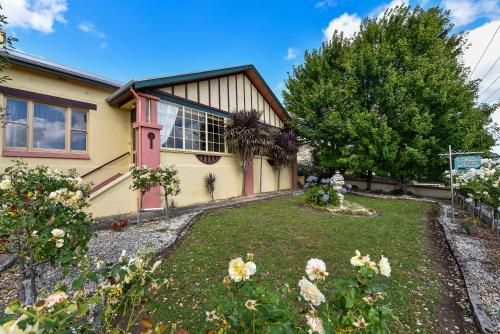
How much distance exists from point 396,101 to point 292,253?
31.9 feet

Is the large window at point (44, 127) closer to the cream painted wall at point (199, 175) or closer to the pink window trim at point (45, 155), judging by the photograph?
the pink window trim at point (45, 155)

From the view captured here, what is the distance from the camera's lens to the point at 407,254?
399 cm

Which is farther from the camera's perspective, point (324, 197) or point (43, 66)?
point (324, 197)

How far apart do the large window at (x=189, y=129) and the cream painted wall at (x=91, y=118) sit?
1.84 meters

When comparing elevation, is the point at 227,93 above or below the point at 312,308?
above

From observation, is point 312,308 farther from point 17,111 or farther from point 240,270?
point 17,111

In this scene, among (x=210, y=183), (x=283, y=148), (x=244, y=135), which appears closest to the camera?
(x=210, y=183)

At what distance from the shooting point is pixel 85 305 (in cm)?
97

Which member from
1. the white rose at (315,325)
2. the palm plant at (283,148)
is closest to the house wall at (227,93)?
the palm plant at (283,148)

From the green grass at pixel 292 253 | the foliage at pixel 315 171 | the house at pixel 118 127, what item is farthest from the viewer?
the foliage at pixel 315 171

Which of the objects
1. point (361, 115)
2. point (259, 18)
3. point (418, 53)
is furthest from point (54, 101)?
point (418, 53)

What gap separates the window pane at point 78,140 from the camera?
24.1 ft

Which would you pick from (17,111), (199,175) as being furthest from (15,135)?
(199,175)

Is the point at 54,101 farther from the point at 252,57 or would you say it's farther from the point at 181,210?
the point at 252,57
